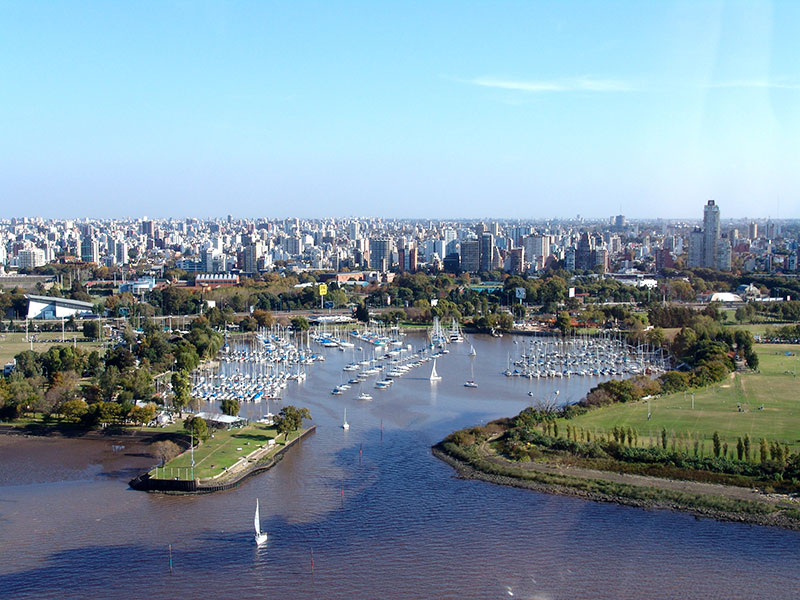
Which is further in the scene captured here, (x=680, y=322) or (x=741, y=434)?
(x=680, y=322)

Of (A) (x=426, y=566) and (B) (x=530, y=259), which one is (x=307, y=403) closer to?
(A) (x=426, y=566)

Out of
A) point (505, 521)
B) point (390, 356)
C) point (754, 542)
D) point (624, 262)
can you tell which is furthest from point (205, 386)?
point (624, 262)

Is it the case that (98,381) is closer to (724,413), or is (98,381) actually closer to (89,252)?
(724,413)

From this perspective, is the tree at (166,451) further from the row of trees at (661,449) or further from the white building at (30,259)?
the white building at (30,259)

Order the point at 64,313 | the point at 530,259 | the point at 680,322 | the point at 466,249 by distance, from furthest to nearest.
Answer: the point at 530,259, the point at 466,249, the point at 64,313, the point at 680,322

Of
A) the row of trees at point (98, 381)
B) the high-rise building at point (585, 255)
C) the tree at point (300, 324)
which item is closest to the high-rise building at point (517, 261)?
the high-rise building at point (585, 255)

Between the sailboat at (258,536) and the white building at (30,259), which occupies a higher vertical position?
the white building at (30,259)

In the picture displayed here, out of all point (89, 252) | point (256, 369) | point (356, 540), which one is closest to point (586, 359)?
point (256, 369)

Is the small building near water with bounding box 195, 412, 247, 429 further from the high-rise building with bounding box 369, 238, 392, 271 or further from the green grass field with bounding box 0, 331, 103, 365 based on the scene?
the high-rise building with bounding box 369, 238, 392, 271
